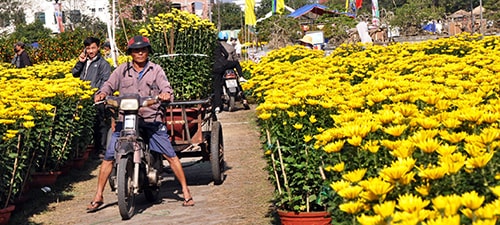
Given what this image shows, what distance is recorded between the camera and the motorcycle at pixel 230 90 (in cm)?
1739

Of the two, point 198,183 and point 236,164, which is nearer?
point 198,183

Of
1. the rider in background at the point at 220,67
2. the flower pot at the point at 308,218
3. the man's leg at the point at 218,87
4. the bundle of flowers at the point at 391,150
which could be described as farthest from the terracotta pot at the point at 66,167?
the man's leg at the point at 218,87

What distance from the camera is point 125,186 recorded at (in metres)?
7.16

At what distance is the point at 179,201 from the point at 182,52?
6.59 ft

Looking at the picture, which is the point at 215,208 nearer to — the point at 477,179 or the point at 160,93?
the point at 160,93

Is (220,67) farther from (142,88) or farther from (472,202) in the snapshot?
(472,202)

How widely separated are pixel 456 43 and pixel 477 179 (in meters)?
11.1

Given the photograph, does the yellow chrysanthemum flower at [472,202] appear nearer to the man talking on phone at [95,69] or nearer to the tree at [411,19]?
the man talking on phone at [95,69]

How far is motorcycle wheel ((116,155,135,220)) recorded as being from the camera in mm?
7121

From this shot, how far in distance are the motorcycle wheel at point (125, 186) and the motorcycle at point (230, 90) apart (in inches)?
392

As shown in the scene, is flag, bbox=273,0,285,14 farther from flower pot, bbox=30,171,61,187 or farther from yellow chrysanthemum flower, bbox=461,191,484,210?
yellow chrysanthemum flower, bbox=461,191,484,210

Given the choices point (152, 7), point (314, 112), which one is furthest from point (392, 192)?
point (152, 7)

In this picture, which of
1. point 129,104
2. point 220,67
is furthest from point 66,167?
point 220,67

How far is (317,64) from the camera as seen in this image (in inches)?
491
